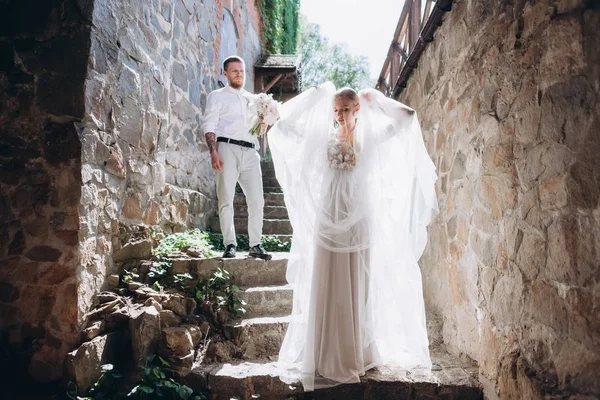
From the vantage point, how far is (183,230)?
426cm

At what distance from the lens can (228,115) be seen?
375cm

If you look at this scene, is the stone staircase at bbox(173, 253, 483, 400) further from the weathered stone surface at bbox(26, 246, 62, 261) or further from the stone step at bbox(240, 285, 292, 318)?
the weathered stone surface at bbox(26, 246, 62, 261)

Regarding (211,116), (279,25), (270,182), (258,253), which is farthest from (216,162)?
(279,25)

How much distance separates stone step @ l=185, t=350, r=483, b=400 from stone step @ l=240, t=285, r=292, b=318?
69 centimetres

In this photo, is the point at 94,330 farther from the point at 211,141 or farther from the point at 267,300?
the point at 211,141

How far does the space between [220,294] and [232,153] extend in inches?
54.6

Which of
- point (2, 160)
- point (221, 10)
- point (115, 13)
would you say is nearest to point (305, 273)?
point (2, 160)

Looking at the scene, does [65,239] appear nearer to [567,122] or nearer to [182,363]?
[182,363]

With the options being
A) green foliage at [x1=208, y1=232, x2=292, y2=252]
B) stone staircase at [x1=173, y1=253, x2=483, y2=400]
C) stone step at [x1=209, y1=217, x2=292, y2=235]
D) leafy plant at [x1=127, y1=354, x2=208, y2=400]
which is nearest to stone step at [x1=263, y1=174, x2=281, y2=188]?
stone step at [x1=209, y1=217, x2=292, y2=235]

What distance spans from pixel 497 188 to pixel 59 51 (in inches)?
120

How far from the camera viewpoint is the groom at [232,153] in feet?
12.0

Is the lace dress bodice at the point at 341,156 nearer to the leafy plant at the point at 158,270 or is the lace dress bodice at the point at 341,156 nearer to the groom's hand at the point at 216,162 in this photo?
the groom's hand at the point at 216,162

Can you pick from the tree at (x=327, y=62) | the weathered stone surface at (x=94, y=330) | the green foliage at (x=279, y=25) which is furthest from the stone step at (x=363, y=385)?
the tree at (x=327, y=62)

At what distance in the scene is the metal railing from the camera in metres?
3.16
